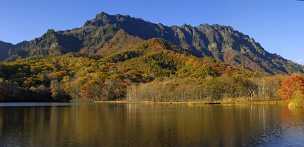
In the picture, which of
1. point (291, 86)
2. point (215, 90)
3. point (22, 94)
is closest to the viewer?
point (291, 86)

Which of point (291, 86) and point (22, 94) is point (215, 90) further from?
point (22, 94)

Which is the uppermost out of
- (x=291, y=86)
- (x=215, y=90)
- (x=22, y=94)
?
(x=291, y=86)

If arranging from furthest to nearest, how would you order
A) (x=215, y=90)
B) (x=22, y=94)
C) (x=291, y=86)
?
(x=22, y=94) < (x=215, y=90) < (x=291, y=86)

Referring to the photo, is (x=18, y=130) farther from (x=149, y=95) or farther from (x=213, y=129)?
(x=149, y=95)

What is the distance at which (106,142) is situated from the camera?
41.2 m

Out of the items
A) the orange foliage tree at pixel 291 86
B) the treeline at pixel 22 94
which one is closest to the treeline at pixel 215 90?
the orange foliage tree at pixel 291 86

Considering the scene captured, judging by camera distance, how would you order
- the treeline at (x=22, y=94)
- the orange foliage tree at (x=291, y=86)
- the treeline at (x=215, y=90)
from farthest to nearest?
the treeline at (x=22, y=94)
the treeline at (x=215, y=90)
the orange foliage tree at (x=291, y=86)

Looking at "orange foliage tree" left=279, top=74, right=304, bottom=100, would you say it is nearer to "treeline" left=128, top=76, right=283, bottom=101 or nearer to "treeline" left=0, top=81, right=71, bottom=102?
"treeline" left=128, top=76, right=283, bottom=101

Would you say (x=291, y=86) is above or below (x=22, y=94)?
above

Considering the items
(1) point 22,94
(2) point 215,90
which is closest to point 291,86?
(2) point 215,90

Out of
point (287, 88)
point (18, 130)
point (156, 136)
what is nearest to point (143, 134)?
point (156, 136)

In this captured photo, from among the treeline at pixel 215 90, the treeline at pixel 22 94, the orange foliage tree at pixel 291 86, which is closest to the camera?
the orange foliage tree at pixel 291 86

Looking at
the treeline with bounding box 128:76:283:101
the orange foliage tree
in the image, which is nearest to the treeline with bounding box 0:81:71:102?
the treeline with bounding box 128:76:283:101

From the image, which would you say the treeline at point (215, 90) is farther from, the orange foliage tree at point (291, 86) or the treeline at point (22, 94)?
the treeline at point (22, 94)
